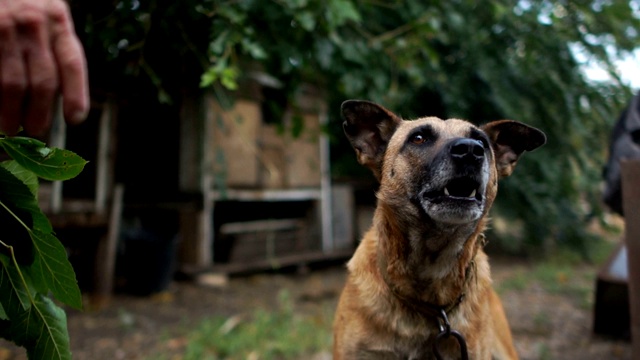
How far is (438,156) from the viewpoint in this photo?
2018mm

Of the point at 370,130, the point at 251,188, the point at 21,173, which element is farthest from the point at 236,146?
the point at 21,173

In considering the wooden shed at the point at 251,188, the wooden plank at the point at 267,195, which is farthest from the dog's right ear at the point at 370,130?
the wooden plank at the point at 267,195

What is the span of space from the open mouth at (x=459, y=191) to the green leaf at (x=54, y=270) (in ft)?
4.26

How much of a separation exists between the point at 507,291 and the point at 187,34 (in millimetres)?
5485

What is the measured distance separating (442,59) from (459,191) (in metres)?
6.27

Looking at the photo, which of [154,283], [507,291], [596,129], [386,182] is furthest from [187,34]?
[596,129]

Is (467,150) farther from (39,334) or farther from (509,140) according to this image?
(39,334)

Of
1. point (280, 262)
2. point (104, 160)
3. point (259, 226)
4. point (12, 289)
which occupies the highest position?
point (104, 160)

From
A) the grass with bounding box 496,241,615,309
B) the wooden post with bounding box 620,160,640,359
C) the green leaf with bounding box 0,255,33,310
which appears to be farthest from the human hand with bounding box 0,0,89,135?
the grass with bounding box 496,241,615,309

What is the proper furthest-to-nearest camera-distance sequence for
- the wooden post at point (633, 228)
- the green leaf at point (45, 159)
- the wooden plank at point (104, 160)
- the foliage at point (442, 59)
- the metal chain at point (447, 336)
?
the wooden plank at point (104, 160) < the foliage at point (442, 59) < the wooden post at point (633, 228) < the metal chain at point (447, 336) < the green leaf at point (45, 159)

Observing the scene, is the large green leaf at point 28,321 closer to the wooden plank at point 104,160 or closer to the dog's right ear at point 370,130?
the dog's right ear at point 370,130

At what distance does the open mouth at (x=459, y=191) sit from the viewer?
6.49 feet

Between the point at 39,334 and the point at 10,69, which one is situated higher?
the point at 10,69

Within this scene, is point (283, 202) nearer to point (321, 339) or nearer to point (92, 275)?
point (92, 275)
